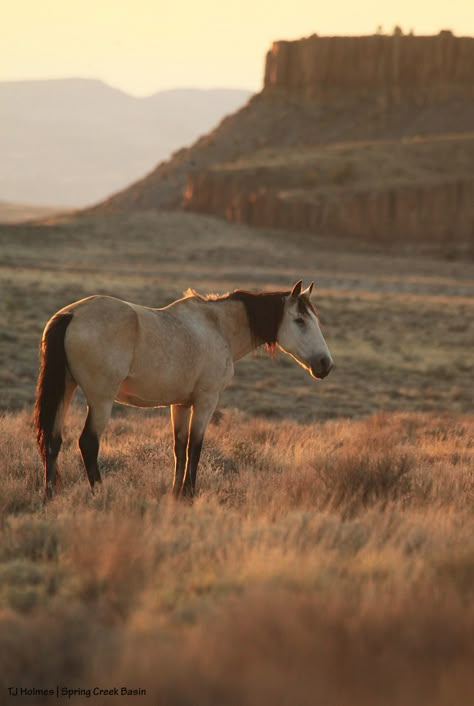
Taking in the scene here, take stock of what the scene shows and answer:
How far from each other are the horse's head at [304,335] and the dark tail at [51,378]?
1.99 m

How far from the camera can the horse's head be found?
865 cm

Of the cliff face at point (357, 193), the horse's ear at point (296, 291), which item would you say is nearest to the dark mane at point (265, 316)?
the horse's ear at point (296, 291)

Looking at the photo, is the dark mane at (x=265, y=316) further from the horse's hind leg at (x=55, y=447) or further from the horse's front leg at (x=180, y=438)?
the horse's hind leg at (x=55, y=447)

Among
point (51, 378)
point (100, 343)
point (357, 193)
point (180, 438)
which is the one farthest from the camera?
point (357, 193)

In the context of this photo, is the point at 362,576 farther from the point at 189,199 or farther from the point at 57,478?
the point at 189,199

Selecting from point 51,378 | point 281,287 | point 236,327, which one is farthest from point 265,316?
point 281,287

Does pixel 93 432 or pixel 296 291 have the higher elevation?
pixel 296 291

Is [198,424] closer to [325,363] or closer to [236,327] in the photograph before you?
[236,327]

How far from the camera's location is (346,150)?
9969cm

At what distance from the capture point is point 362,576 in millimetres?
5305

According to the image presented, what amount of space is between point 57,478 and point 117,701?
4.05m

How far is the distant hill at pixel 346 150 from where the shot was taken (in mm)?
86062

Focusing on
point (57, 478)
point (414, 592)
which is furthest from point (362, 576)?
point (57, 478)

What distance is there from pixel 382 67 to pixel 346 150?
2736cm
